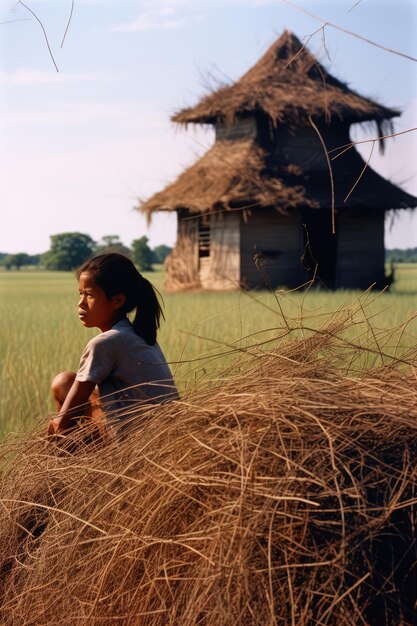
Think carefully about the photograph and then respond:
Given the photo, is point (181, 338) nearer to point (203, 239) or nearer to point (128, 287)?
point (128, 287)

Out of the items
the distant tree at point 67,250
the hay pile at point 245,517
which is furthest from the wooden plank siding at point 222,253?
the distant tree at point 67,250

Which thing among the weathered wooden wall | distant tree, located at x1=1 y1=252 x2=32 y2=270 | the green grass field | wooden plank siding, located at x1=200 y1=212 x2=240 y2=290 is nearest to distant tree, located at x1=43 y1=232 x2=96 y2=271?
distant tree, located at x1=1 y1=252 x2=32 y2=270

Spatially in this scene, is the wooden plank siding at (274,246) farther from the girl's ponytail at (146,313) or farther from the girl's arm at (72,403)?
the girl's arm at (72,403)

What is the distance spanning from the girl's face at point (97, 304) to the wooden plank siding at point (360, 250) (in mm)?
17965

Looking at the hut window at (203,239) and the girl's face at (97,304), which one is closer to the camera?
the girl's face at (97,304)

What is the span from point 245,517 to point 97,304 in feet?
5.12

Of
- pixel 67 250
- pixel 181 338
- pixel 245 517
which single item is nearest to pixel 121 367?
pixel 245 517

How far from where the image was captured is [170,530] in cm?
221

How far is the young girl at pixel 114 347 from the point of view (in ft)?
10.4

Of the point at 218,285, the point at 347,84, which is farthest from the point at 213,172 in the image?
the point at 347,84

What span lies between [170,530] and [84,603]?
29 cm

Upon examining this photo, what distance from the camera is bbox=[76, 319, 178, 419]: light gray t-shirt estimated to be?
3.18 metres

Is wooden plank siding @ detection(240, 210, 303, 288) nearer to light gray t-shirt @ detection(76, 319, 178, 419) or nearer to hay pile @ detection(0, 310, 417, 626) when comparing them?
light gray t-shirt @ detection(76, 319, 178, 419)

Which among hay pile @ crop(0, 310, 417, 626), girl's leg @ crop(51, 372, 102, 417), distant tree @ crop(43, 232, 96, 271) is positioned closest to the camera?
hay pile @ crop(0, 310, 417, 626)
